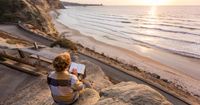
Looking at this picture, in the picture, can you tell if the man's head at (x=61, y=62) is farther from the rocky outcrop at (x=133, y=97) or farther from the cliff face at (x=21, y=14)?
the cliff face at (x=21, y=14)

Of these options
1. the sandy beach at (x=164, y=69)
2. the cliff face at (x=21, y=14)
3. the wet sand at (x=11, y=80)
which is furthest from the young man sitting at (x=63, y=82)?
the cliff face at (x=21, y=14)

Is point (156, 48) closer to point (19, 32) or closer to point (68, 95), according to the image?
point (19, 32)

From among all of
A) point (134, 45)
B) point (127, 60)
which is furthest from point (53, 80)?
point (134, 45)

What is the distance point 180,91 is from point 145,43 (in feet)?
61.3

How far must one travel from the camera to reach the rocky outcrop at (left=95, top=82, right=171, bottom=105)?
5.95 m

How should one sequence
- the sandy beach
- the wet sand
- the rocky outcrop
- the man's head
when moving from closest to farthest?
the man's head, the rocky outcrop, the wet sand, the sandy beach

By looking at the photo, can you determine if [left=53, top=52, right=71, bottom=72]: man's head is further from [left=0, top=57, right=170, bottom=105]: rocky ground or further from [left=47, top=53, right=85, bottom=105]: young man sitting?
[left=0, top=57, right=170, bottom=105]: rocky ground

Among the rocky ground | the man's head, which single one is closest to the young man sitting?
the man's head

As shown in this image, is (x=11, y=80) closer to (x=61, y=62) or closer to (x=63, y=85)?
(x=63, y=85)

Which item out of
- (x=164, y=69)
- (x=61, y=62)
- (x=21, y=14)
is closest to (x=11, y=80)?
(x=61, y=62)

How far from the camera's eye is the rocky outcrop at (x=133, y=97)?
5.95m

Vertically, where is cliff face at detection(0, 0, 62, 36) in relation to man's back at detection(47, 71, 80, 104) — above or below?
below

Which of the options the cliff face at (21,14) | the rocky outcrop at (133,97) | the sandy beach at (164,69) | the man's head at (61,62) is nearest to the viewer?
the man's head at (61,62)

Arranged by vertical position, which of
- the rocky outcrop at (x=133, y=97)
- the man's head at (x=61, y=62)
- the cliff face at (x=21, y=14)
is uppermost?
the man's head at (x=61, y=62)
